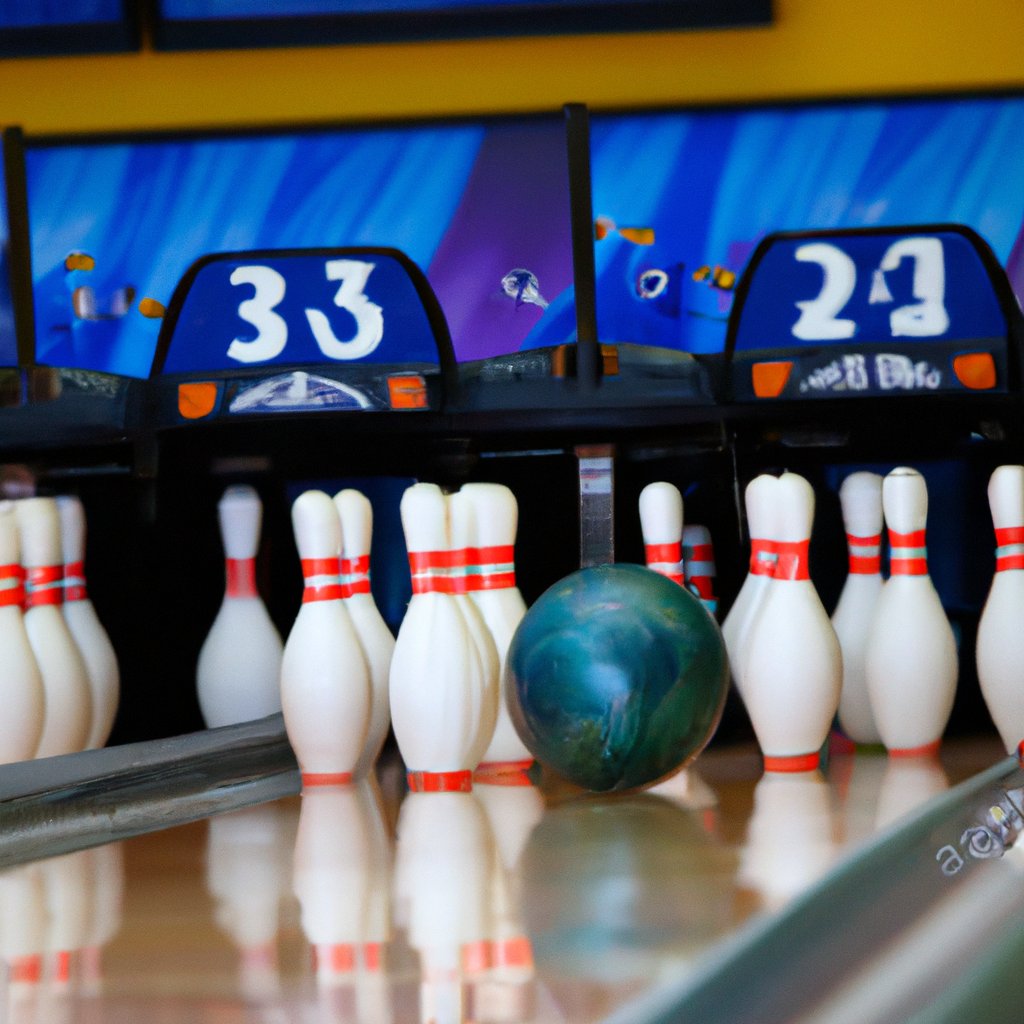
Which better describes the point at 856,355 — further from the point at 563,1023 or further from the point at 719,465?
the point at 563,1023

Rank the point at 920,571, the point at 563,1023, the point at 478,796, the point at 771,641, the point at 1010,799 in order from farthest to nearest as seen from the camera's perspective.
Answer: the point at 920,571 < the point at 771,641 < the point at 478,796 < the point at 1010,799 < the point at 563,1023

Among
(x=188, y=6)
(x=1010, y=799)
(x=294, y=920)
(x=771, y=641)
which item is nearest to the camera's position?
(x=294, y=920)

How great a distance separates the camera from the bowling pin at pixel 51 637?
2.08 m

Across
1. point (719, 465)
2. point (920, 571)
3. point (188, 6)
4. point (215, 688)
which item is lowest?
point (215, 688)

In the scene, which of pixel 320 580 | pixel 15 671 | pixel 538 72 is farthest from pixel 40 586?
pixel 538 72

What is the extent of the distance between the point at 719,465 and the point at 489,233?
3.25ft

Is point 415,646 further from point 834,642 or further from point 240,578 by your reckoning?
point 834,642

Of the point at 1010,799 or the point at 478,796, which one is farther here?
the point at 478,796

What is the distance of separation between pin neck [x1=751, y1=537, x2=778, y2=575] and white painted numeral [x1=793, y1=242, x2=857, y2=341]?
1.78 ft

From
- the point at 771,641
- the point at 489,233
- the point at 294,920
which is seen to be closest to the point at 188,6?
the point at 489,233

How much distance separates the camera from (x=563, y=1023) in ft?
2.57

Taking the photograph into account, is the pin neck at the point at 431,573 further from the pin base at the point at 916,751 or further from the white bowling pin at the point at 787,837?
→ the pin base at the point at 916,751

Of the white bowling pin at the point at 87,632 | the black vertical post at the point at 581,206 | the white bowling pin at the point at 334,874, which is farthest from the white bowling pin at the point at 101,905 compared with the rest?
the black vertical post at the point at 581,206

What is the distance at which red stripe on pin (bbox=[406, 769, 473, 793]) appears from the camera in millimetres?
1924
